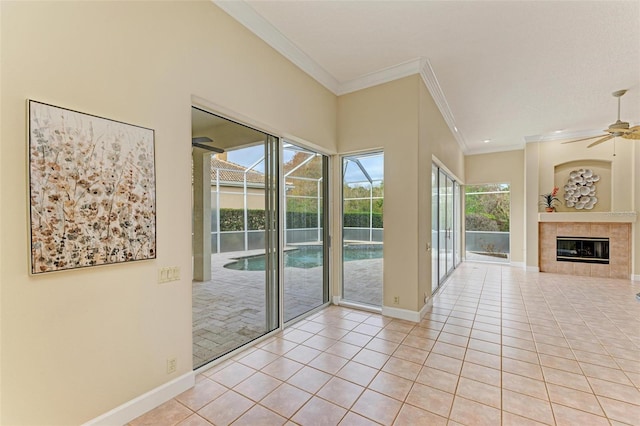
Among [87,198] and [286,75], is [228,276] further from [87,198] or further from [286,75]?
[286,75]

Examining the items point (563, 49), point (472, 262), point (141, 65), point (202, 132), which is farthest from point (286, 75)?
point (472, 262)

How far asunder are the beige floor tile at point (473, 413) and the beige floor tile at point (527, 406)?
136mm

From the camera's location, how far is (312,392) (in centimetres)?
221

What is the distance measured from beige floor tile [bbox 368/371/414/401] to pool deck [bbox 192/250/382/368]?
4.64 feet

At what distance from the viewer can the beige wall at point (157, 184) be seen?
4.76ft

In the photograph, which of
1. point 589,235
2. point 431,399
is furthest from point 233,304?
point 589,235

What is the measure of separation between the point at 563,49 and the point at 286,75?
3.27 metres

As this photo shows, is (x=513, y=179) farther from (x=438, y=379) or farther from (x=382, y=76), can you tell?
(x=438, y=379)

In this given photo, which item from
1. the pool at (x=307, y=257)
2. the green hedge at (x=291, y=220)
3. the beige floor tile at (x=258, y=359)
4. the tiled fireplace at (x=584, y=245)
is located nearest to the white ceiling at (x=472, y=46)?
the green hedge at (x=291, y=220)

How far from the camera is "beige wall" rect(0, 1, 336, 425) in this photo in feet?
4.76

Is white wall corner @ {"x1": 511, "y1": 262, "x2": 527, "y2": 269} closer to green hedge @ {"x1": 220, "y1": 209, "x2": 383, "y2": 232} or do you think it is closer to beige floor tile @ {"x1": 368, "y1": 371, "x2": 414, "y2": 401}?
green hedge @ {"x1": 220, "y1": 209, "x2": 383, "y2": 232}

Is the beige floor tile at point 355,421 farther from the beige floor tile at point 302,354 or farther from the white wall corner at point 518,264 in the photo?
the white wall corner at point 518,264

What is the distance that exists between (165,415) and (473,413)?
219 centimetres

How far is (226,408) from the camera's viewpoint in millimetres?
2033
